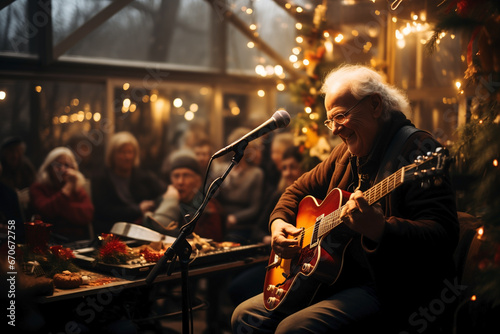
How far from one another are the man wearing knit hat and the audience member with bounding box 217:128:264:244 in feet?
1.92

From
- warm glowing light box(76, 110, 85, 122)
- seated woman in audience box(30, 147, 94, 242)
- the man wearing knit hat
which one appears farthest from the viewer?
warm glowing light box(76, 110, 85, 122)

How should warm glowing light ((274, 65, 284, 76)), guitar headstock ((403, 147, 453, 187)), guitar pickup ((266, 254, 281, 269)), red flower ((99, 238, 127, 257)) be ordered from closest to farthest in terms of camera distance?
guitar headstock ((403, 147, 453, 187)) → guitar pickup ((266, 254, 281, 269)) → red flower ((99, 238, 127, 257)) → warm glowing light ((274, 65, 284, 76))

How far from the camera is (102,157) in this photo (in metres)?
5.70

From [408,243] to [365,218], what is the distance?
0.20 metres

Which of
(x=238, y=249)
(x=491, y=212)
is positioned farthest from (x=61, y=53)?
(x=491, y=212)

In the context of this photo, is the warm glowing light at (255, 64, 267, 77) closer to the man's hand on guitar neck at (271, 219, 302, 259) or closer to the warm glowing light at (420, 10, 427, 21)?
the warm glowing light at (420, 10, 427, 21)

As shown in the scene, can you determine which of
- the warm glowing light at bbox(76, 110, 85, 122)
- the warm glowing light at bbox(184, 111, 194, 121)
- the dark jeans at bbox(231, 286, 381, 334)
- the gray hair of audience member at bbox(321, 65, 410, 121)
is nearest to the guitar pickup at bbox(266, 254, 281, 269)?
the dark jeans at bbox(231, 286, 381, 334)

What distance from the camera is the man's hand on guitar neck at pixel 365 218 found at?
6.85 ft

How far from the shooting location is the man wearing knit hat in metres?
4.11

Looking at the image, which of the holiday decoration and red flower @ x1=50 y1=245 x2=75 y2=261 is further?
red flower @ x1=50 y1=245 x2=75 y2=261

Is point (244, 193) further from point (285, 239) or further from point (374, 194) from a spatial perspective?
point (374, 194)

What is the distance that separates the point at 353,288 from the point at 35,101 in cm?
400

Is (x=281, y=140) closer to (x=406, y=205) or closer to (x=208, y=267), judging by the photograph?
(x=208, y=267)

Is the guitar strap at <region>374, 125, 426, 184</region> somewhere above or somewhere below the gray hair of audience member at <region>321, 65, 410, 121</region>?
below
